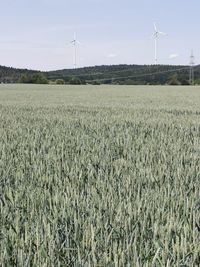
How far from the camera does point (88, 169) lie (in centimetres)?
495

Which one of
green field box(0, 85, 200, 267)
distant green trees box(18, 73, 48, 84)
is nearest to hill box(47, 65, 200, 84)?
distant green trees box(18, 73, 48, 84)

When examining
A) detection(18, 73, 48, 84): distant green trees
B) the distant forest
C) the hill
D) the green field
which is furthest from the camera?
the hill

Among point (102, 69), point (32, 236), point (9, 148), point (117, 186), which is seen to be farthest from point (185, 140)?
point (102, 69)

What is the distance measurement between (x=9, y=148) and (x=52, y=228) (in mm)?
3909

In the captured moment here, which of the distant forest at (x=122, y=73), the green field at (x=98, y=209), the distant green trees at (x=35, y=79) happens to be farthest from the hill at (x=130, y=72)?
the green field at (x=98, y=209)

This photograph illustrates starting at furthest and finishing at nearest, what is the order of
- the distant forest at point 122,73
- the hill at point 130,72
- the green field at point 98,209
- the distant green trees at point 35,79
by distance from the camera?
the hill at point 130,72 < the distant forest at point 122,73 < the distant green trees at point 35,79 < the green field at point 98,209

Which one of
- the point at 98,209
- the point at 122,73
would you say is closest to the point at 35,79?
the point at 122,73

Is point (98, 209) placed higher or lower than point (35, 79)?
lower

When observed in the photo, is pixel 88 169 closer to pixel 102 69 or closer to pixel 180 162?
pixel 180 162

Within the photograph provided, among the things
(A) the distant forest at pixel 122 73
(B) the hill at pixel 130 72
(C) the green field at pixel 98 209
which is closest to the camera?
(C) the green field at pixel 98 209

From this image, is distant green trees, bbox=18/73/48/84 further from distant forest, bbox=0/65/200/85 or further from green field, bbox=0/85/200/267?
green field, bbox=0/85/200/267

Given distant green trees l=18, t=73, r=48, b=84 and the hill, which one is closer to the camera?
distant green trees l=18, t=73, r=48, b=84

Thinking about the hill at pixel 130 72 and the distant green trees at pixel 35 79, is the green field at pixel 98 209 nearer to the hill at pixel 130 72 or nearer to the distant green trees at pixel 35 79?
the distant green trees at pixel 35 79

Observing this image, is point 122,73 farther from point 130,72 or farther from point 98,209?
point 98,209
